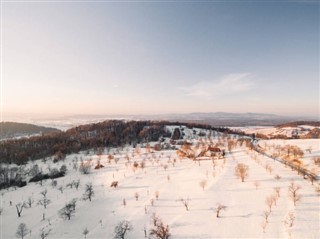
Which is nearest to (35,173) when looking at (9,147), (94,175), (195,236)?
(94,175)

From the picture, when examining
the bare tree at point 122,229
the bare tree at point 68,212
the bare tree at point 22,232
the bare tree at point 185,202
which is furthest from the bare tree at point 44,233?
the bare tree at point 185,202

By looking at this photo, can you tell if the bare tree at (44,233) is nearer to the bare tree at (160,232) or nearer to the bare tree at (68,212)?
the bare tree at (68,212)

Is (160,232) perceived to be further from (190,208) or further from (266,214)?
(266,214)

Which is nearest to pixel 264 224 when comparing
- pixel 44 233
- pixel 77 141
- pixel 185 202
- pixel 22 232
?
pixel 185 202

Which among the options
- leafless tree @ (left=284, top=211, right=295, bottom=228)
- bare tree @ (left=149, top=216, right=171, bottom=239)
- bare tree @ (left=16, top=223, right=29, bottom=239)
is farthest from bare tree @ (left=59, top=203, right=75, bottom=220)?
leafless tree @ (left=284, top=211, right=295, bottom=228)

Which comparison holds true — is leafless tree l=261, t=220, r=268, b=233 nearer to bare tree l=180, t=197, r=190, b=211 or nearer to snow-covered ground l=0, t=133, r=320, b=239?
snow-covered ground l=0, t=133, r=320, b=239
